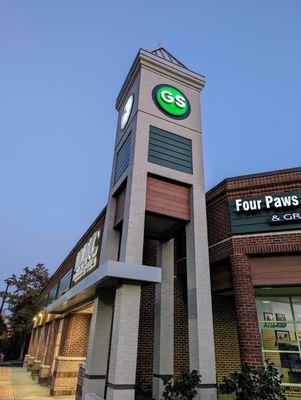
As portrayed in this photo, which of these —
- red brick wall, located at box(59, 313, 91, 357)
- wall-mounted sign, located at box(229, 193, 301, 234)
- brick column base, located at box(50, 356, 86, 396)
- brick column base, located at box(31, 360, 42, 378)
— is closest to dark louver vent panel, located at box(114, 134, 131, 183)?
wall-mounted sign, located at box(229, 193, 301, 234)

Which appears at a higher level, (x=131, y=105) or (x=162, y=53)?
(x=162, y=53)

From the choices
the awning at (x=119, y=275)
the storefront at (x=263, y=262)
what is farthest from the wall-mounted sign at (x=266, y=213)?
the awning at (x=119, y=275)

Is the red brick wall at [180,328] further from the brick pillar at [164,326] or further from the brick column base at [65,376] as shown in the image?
the brick column base at [65,376]

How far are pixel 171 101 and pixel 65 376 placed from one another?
1355 centimetres

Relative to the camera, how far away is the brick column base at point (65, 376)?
13742mm

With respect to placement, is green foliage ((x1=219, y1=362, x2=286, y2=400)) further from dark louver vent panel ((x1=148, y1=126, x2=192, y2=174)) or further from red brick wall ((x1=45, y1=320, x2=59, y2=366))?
red brick wall ((x1=45, y1=320, x2=59, y2=366))

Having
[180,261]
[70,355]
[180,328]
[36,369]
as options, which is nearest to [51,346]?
[36,369]

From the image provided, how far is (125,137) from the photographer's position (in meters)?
11.7

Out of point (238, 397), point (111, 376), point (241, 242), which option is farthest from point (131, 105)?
point (238, 397)

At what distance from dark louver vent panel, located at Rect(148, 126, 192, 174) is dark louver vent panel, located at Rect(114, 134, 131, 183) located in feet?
3.12

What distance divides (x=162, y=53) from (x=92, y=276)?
33.9 ft

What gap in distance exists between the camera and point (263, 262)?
384 inches

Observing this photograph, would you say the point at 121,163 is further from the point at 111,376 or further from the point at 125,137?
the point at 111,376

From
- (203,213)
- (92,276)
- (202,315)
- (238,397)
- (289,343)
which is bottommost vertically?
(238,397)
